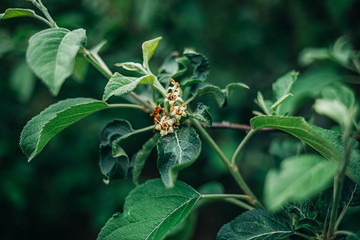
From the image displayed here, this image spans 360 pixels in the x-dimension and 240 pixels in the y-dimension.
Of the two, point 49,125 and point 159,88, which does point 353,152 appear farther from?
point 49,125

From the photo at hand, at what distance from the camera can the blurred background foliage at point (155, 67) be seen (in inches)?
79.5

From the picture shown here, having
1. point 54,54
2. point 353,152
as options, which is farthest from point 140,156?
point 353,152

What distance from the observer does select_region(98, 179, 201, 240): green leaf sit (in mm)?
792

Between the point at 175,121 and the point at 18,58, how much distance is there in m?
1.77

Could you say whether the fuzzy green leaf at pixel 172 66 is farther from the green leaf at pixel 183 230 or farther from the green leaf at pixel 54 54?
the green leaf at pixel 183 230

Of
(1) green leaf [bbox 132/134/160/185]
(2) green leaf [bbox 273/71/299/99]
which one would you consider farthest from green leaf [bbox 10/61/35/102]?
(2) green leaf [bbox 273/71/299/99]

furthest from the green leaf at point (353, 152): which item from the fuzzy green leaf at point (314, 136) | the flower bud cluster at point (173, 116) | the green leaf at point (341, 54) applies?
the green leaf at point (341, 54)

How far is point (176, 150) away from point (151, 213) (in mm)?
225

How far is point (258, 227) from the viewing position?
799 mm

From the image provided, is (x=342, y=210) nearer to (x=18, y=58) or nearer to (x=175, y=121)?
(x=175, y=121)

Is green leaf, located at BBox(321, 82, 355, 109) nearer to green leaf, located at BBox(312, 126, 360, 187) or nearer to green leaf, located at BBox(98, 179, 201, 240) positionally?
green leaf, located at BBox(312, 126, 360, 187)

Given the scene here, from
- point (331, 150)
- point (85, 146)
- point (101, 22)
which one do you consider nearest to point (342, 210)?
point (331, 150)

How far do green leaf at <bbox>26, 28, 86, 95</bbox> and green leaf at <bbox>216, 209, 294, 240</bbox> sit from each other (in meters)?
0.58

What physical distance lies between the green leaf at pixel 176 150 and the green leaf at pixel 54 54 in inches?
11.4
